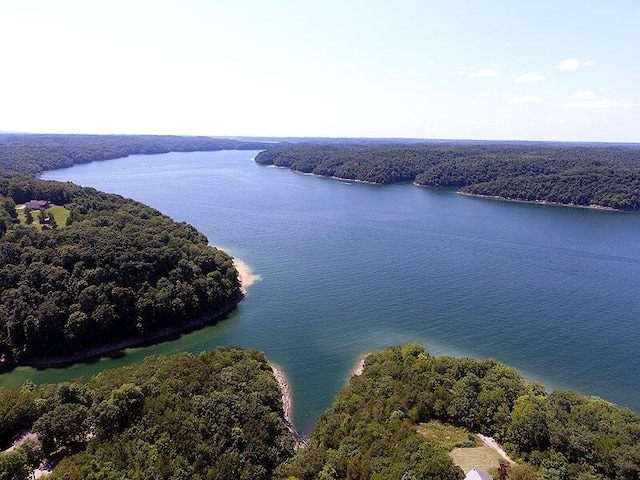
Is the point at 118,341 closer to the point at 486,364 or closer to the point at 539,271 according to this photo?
the point at 486,364

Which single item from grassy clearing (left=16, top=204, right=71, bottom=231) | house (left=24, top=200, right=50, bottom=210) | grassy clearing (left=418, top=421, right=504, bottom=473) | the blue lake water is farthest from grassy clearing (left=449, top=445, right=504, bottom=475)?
house (left=24, top=200, right=50, bottom=210)

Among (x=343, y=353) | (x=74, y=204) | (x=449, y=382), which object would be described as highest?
(x=74, y=204)

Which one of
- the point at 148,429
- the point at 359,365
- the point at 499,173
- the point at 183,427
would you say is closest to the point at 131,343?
the point at 148,429

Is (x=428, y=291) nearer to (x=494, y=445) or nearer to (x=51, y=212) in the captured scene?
(x=494, y=445)

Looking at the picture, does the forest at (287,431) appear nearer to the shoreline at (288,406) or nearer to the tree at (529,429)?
the tree at (529,429)

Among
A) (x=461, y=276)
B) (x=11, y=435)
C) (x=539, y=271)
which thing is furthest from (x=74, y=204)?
(x=539, y=271)

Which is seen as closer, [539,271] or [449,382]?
[449,382]

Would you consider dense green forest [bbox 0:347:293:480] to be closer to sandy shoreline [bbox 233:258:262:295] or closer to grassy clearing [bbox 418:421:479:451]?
grassy clearing [bbox 418:421:479:451]
